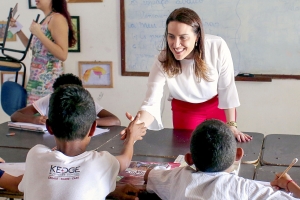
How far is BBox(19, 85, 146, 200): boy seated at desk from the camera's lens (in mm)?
1234

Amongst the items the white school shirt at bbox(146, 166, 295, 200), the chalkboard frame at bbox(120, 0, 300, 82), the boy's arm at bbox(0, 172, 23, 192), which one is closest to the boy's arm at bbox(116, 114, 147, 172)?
the white school shirt at bbox(146, 166, 295, 200)

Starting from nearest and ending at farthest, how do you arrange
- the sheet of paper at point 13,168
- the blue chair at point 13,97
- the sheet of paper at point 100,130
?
the sheet of paper at point 13,168 < the sheet of paper at point 100,130 < the blue chair at point 13,97

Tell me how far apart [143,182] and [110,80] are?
7.65 ft

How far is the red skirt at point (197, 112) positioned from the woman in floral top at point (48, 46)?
39.8 inches

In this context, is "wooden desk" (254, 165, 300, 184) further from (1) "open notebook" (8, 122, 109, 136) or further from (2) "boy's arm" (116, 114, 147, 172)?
(1) "open notebook" (8, 122, 109, 136)

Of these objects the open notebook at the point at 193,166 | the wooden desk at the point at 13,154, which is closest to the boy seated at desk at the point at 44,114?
the wooden desk at the point at 13,154

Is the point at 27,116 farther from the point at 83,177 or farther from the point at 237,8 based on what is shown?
the point at 237,8

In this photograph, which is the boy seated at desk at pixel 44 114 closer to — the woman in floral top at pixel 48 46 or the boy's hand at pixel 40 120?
the boy's hand at pixel 40 120

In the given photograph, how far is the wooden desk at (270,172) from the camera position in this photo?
1480 mm

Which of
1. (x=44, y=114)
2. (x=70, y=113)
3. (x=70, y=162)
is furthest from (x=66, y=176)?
(x=44, y=114)

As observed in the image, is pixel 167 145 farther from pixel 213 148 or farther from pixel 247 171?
pixel 213 148

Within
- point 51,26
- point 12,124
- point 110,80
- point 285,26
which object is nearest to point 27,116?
point 12,124

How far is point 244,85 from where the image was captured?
3.38 metres

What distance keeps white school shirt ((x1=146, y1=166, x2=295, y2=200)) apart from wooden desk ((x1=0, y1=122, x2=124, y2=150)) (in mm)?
774
